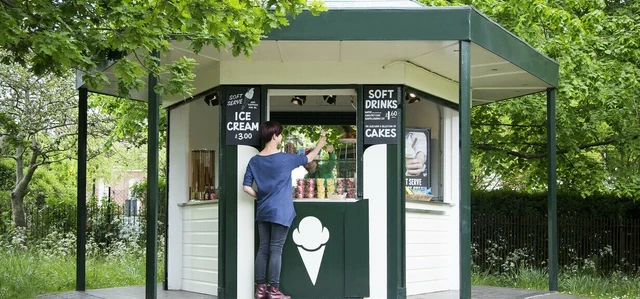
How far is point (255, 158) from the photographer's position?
29.8ft

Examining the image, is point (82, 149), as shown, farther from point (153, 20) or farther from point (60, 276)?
point (153, 20)

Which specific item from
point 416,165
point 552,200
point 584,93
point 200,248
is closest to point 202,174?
point 200,248

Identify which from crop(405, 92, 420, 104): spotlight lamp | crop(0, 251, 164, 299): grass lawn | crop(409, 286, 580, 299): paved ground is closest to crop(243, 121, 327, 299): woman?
crop(405, 92, 420, 104): spotlight lamp

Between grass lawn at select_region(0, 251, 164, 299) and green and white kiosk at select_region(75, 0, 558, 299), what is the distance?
7.58 ft

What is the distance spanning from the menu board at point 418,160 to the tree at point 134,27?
2.80 metres

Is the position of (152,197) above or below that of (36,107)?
below

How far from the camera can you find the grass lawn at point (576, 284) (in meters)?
13.2

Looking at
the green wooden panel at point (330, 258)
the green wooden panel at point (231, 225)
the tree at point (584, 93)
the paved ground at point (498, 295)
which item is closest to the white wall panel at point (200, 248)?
the green wooden panel at point (231, 225)

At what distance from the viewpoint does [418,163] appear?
409 inches

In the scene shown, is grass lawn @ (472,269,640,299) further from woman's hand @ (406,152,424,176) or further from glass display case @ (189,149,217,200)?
glass display case @ (189,149,217,200)

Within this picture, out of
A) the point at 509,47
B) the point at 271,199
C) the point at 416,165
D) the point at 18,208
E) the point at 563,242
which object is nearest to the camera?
the point at 271,199

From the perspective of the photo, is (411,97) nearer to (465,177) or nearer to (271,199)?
(465,177)

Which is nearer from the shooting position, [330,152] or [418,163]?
[330,152]

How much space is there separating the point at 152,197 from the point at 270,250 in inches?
55.5
